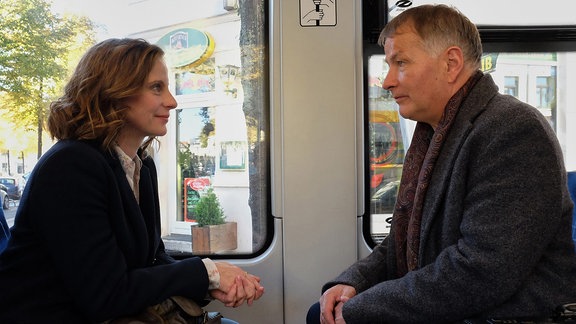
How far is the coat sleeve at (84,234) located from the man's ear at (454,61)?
1009mm

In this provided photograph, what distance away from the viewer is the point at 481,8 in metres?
2.29

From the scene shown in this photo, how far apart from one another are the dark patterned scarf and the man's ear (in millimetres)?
45

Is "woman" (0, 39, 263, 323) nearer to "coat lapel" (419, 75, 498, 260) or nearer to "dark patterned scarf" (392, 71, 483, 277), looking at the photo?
"dark patterned scarf" (392, 71, 483, 277)

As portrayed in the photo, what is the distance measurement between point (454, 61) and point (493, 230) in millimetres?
538

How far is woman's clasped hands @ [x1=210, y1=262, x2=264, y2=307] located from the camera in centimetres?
155

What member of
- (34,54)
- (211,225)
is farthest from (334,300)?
(34,54)

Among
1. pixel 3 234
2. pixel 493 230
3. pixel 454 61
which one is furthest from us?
pixel 3 234

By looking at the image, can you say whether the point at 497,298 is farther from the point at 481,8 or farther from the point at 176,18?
the point at 176,18

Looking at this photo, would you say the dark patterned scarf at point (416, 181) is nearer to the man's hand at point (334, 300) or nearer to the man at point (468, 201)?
the man at point (468, 201)

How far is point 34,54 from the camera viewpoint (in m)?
2.25

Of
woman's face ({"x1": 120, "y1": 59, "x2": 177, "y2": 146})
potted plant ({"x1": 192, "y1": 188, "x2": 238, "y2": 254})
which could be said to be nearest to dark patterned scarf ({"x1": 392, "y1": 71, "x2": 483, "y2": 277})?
woman's face ({"x1": 120, "y1": 59, "x2": 177, "y2": 146})

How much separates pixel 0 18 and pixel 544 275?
2.32 m

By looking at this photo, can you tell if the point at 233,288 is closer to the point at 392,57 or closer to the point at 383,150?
the point at 392,57

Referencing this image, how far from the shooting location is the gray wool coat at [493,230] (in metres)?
1.19
